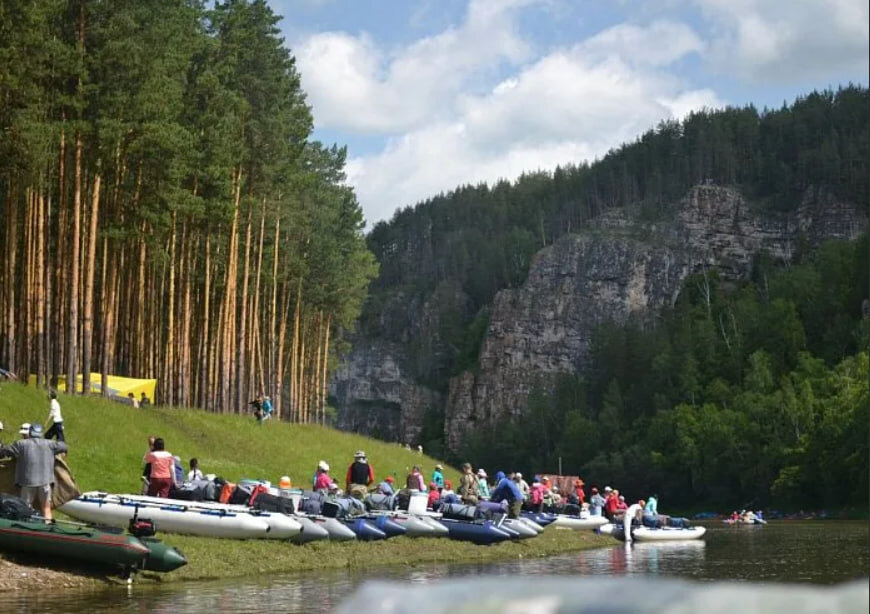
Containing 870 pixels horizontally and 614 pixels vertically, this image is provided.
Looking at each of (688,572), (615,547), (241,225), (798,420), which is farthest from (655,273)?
(688,572)

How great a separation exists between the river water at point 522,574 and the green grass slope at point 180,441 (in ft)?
29.9

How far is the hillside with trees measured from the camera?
34219mm

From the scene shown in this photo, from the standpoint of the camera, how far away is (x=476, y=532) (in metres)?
29.4

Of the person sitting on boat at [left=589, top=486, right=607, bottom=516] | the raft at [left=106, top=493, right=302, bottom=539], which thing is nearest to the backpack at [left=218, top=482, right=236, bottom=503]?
the raft at [left=106, top=493, right=302, bottom=539]

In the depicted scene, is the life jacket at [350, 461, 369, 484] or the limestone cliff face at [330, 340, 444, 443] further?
the limestone cliff face at [330, 340, 444, 443]

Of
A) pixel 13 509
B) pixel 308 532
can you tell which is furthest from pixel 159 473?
pixel 13 509

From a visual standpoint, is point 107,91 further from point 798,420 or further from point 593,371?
point 593,371

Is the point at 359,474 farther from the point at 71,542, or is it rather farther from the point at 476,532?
the point at 71,542

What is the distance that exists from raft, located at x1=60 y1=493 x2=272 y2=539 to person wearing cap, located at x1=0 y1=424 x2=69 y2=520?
Answer: 1.96 m

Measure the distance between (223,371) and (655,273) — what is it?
130 metres

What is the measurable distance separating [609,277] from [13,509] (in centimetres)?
15899

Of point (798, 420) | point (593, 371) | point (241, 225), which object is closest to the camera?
point (241, 225)

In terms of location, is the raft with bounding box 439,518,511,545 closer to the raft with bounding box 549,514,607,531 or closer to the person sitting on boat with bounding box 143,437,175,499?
the person sitting on boat with bounding box 143,437,175,499

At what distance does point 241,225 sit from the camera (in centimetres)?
5225
